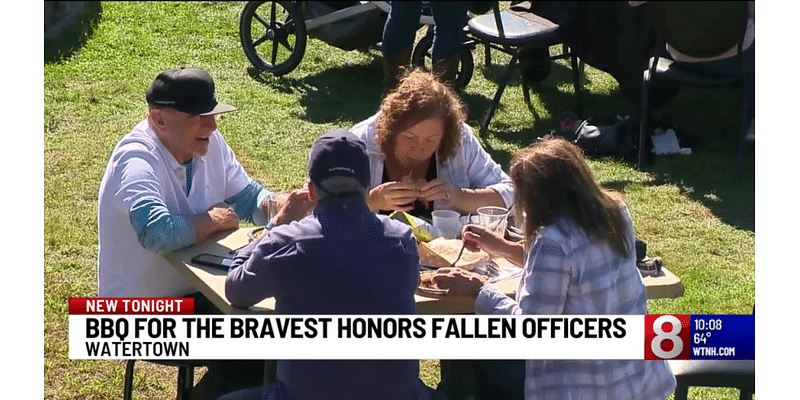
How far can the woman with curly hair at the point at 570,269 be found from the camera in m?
2.35

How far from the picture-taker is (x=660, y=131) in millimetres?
3016

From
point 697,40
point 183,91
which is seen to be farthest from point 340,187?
point 697,40

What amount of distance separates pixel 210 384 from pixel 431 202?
74 cm

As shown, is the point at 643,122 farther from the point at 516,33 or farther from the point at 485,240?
the point at 485,240

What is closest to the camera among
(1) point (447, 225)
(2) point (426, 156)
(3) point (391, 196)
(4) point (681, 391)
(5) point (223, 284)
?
(5) point (223, 284)

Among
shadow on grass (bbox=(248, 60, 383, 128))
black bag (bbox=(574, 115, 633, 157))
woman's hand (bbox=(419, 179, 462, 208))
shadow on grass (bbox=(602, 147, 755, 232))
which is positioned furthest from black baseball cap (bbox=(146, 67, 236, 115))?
shadow on grass (bbox=(602, 147, 755, 232))

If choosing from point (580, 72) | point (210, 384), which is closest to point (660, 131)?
point (580, 72)

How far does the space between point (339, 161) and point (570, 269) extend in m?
0.53

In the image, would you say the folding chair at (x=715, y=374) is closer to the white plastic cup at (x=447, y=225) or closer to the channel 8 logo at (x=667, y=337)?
the channel 8 logo at (x=667, y=337)

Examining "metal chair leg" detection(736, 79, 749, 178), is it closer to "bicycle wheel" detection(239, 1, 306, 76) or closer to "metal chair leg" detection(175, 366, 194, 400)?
"bicycle wheel" detection(239, 1, 306, 76)

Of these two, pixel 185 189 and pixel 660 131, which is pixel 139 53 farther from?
pixel 660 131

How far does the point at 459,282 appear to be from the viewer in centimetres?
251

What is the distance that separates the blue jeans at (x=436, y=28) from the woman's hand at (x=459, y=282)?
0.66 meters

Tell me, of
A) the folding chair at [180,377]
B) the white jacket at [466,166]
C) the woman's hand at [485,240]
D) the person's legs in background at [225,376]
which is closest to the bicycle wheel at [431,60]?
the white jacket at [466,166]
